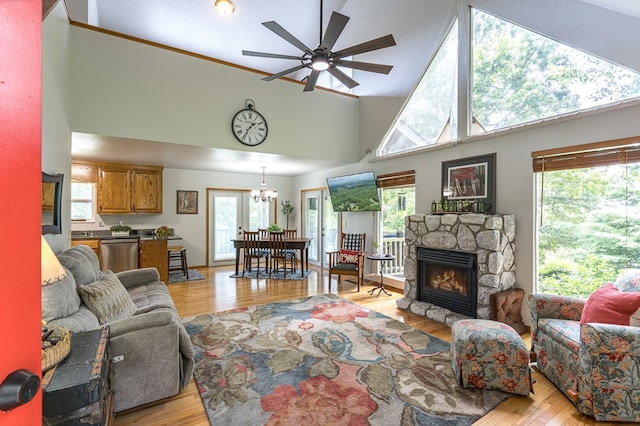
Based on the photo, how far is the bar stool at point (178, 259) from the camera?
19.2 feet

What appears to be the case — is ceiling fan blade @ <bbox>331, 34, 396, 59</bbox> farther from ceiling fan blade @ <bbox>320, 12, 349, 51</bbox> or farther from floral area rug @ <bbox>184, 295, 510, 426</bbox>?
floral area rug @ <bbox>184, 295, 510, 426</bbox>

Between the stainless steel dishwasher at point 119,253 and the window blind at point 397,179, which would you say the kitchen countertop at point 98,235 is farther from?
the window blind at point 397,179

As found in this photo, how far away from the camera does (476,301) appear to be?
3395mm

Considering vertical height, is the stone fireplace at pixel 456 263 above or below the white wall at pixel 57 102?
below

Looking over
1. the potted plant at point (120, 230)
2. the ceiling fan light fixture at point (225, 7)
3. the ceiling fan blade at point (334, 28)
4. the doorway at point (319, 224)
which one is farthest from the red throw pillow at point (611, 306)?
the potted plant at point (120, 230)

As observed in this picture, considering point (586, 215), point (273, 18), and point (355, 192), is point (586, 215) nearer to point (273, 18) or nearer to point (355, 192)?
point (355, 192)

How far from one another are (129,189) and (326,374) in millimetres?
5450

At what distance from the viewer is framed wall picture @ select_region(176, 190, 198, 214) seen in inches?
257

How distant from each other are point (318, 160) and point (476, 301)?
336cm

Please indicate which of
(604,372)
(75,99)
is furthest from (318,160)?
(604,372)

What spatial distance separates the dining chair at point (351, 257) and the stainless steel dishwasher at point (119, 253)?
355 cm

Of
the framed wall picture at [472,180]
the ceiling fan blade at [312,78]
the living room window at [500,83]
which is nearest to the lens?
the living room window at [500,83]

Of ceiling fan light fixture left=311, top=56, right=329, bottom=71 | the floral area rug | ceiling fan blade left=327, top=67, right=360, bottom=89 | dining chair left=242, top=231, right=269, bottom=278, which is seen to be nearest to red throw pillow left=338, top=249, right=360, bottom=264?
the floral area rug

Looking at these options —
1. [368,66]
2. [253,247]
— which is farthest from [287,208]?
[368,66]
